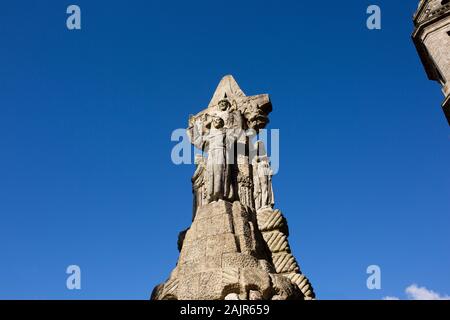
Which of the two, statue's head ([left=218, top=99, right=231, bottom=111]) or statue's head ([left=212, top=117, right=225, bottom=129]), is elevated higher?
Result: statue's head ([left=218, top=99, right=231, bottom=111])

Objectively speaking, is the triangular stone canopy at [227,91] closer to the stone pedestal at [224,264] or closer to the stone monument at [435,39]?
the stone pedestal at [224,264]

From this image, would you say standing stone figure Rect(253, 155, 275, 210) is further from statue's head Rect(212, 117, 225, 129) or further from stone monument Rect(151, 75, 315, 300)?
statue's head Rect(212, 117, 225, 129)

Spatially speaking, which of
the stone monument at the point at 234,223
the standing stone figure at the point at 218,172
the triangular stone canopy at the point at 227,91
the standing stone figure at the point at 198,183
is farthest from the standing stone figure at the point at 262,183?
the triangular stone canopy at the point at 227,91

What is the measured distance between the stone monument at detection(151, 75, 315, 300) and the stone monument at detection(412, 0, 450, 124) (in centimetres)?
1246

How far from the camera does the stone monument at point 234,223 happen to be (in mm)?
6133

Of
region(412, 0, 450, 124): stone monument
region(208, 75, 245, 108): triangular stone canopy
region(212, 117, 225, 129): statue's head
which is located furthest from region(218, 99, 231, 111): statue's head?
region(412, 0, 450, 124): stone monument

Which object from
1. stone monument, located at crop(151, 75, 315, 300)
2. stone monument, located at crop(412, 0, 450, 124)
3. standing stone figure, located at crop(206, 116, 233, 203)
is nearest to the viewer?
stone monument, located at crop(151, 75, 315, 300)

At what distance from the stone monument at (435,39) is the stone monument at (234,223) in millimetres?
12464

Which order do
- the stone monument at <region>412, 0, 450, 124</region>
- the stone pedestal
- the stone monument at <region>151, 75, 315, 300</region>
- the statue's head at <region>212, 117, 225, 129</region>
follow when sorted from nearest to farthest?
1. the stone pedestal
2. the stone monument at <region>151, 75, 315, 300</region>
3. the statue's head at <region>212, 117, 225, 129</region>
4. the stone monument at <region>412, 0, 450, 124</region>

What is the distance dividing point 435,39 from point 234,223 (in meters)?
17.4

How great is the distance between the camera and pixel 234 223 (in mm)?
7219

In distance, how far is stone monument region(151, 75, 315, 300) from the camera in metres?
6.13

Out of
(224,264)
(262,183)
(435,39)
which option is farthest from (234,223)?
(435,39)
